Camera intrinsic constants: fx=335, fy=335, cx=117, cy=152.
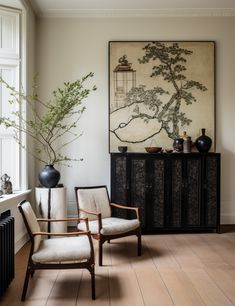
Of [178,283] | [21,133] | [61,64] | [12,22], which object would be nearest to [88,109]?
[61,64]

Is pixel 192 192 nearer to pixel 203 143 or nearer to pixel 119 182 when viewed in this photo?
pixel 203 143

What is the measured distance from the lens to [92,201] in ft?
15.9

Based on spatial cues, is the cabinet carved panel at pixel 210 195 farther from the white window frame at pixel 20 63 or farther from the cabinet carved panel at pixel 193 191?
the white window frame at pixel 20 63

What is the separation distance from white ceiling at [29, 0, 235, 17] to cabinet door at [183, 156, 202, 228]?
8.12ft

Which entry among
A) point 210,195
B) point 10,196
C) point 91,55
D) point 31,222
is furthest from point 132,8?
point 31,222

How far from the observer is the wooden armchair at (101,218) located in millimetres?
4102

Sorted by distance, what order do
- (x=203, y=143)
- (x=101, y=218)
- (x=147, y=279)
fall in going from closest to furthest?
(x=147, y=279)
(x=101, y=218)
(x=203, y=143)

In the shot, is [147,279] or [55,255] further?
[147,279]

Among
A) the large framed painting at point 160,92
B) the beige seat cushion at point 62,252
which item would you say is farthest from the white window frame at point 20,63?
the beige seat cushion at point 62,252

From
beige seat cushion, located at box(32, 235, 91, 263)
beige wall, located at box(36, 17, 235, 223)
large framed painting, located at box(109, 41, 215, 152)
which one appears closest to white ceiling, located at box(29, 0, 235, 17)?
beige wall, located at box(36, 17, 235, 223)

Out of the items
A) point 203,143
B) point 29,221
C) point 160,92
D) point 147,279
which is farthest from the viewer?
point 160,92

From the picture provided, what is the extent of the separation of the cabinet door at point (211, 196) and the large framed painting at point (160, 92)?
22.7 inches

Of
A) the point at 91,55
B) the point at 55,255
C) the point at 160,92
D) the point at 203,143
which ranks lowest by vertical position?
the point at 55,255

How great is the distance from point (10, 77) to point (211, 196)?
357cm
